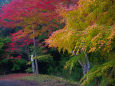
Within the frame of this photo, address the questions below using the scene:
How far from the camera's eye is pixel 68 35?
355 cm

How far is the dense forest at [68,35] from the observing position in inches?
138

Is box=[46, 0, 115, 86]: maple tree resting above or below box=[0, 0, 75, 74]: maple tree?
below

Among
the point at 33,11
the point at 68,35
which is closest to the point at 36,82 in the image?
the point at 33,11

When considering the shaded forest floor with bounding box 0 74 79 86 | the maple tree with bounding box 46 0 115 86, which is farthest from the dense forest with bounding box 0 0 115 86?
the shaded forest floor with bounding box 0 74 79 86

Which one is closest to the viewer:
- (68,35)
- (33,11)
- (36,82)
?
(68,35)

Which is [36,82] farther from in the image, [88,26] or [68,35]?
[88,26]

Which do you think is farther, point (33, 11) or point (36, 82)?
point (33, 11)

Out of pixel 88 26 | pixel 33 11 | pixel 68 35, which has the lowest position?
pixel 68 35

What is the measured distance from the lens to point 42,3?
28.7 ft

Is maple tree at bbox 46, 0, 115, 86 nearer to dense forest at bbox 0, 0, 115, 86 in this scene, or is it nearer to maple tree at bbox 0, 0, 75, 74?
dense forest at bbox 0, 0, 115, 86

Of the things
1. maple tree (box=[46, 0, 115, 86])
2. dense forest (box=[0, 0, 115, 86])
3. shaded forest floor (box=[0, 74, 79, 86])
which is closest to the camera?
dense forest (box=[0, 0, 115, 86])

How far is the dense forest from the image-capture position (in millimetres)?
3506

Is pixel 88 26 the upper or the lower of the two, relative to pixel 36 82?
upper

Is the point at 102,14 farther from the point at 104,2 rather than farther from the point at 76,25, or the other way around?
the point at 76,25
